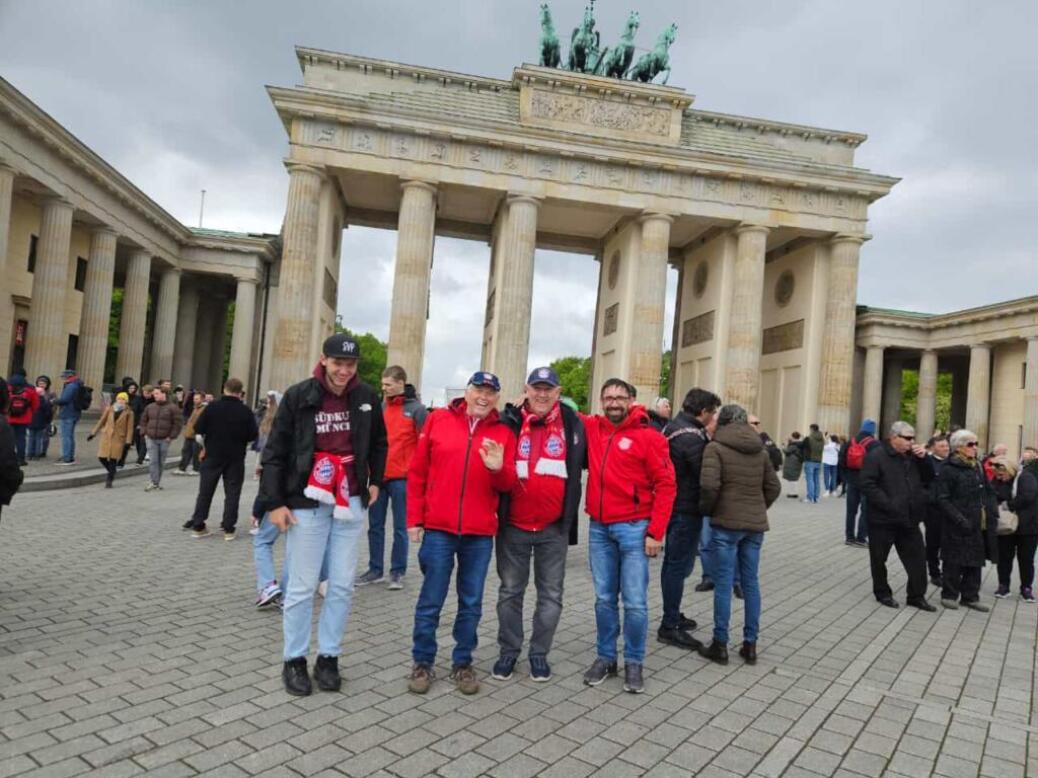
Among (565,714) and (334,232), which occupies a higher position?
(334,232)

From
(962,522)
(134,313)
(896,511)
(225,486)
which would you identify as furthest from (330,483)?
(134,313)

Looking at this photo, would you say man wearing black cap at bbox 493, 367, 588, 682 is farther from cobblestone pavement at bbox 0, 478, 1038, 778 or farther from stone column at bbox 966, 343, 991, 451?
stone column at bbox 966, 343, 991, 451

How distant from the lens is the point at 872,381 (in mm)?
38031

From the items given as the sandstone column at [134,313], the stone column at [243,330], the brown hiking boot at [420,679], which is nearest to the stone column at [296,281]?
the stone column at [243,330]

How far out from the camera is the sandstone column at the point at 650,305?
30.2m

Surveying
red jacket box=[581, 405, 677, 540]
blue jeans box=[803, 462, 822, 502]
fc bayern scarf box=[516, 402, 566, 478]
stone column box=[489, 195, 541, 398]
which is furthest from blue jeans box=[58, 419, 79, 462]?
stone column box=[489, 195, 541, 398]

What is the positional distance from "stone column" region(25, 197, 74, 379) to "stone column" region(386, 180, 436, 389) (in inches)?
462

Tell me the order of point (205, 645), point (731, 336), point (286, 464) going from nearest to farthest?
point (286, 464)
point (205, 645)
point (731, 336)

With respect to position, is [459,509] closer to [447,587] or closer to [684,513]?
[447,587]

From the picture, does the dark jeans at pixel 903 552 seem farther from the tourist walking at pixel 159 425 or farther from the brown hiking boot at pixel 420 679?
the tourist walking at pixel 159 425

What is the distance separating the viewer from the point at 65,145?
76.4 ft

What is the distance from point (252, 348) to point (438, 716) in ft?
114

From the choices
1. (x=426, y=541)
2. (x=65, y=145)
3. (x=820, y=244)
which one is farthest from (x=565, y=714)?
(x=820, y=244)

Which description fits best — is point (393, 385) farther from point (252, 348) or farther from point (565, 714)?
point (252, 348)
